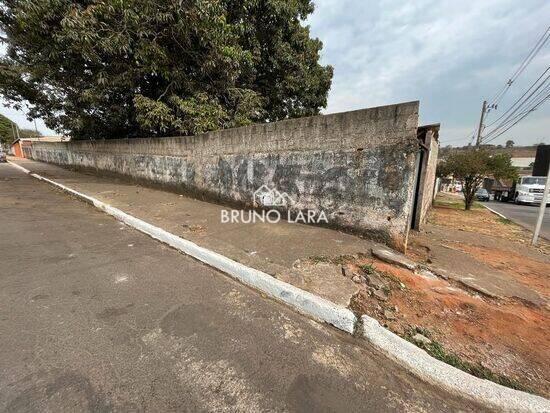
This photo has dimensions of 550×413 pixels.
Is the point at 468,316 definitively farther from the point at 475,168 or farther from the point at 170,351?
the point at 475,168

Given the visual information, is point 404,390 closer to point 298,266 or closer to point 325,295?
point 325,295

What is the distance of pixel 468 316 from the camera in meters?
2.65

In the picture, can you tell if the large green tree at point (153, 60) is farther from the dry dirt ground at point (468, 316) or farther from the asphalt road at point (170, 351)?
the dry dirt ground at point (468, 316)

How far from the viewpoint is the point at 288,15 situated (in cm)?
1015

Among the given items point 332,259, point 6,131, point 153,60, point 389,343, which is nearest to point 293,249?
point 332,259

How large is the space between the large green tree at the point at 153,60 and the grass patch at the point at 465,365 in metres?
8.11

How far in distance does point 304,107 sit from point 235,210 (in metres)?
10.1

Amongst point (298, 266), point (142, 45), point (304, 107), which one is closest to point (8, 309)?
point (298, 266)

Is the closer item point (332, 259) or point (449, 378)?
point (449, 378)

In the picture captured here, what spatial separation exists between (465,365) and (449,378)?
0.27m

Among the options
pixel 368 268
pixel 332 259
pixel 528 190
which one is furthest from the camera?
pixel 528 190

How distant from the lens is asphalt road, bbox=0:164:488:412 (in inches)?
64.2

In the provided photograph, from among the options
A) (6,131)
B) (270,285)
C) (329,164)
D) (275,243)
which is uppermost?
(6,131)

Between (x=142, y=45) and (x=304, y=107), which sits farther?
(x=304, y=107)
